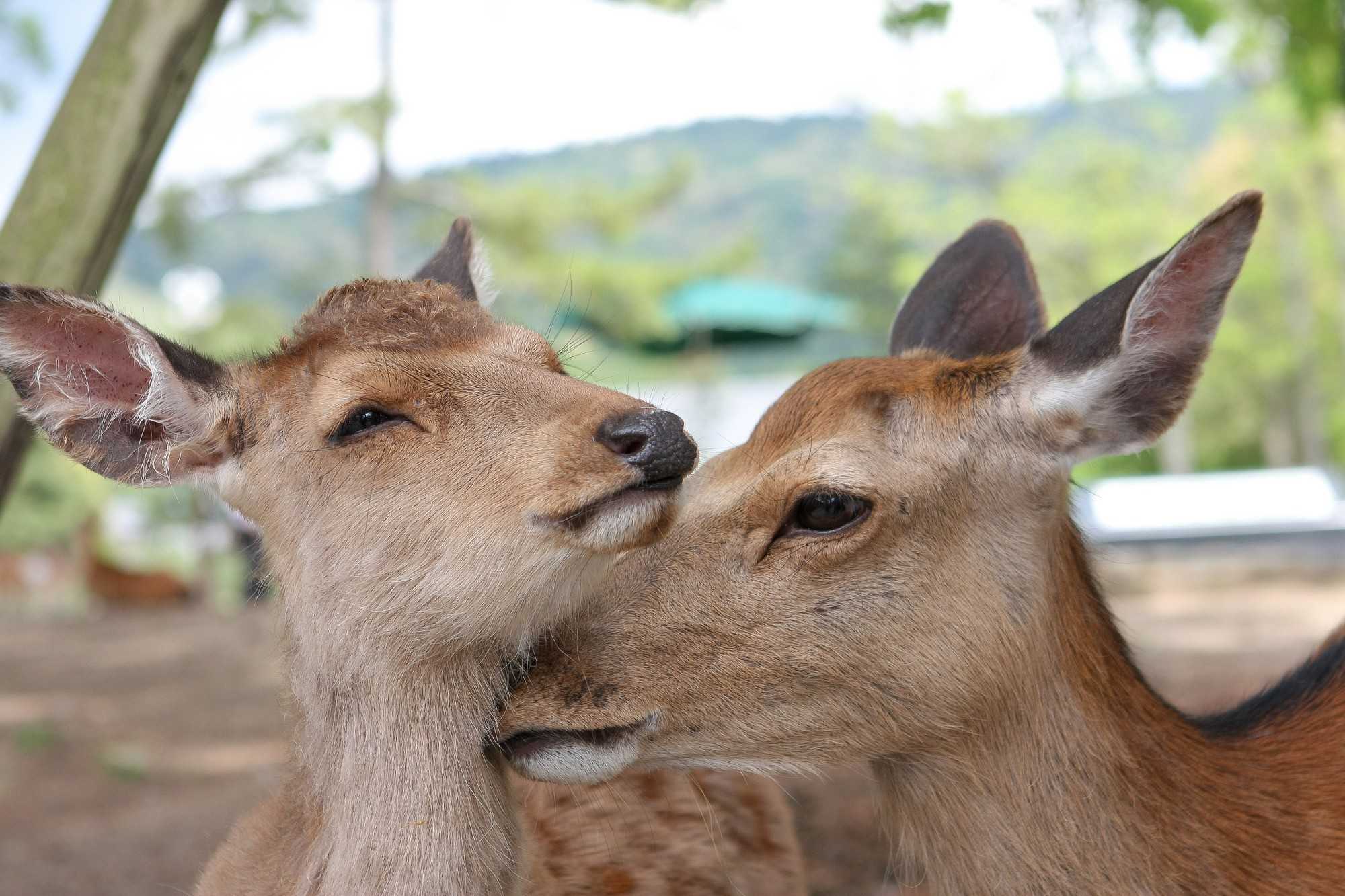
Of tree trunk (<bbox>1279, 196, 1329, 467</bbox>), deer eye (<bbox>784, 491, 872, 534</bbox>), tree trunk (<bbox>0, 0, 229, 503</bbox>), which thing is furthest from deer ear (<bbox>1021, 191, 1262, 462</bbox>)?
tree trunk (<bbox>1279, 196, 1329, 467</bbox>)

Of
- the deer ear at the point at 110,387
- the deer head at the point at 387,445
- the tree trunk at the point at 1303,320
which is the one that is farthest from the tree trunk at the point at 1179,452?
the deer ear at the point at 110,387

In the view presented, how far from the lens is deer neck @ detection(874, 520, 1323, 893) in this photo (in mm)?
2604

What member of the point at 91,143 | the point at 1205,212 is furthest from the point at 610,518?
the point at 1205,212

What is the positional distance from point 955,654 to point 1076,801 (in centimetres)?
41

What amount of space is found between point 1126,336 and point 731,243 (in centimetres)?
2051

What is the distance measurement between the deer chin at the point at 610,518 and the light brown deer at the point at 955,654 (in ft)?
→ 0.80

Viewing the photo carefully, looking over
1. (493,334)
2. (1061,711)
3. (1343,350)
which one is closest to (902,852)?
(1061,711)

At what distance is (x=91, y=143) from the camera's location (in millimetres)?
3863

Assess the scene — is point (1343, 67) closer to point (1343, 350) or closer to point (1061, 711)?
point (1061, 711)

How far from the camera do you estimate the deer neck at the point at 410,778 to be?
2643 mm

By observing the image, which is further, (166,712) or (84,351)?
(166,712)

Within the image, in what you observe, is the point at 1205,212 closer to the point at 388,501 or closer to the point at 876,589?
the point at 876,589

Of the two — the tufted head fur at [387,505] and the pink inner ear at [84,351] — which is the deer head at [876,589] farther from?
the pink inner ear at [84,351]

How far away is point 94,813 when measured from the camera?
7383 millimetres
